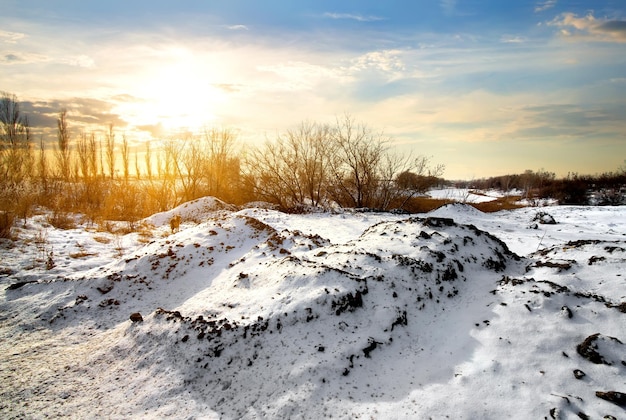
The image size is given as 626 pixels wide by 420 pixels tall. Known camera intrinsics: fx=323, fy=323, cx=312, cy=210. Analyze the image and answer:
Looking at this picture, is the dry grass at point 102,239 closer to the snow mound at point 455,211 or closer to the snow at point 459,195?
the snow mound at point 455,211

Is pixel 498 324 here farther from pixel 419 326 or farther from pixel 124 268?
pixel 124 268

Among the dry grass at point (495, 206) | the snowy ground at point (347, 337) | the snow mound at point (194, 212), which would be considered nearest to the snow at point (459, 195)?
the dry grass at point (495, 206)

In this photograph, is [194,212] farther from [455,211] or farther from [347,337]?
[347,337]

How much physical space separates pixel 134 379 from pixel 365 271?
111 inches

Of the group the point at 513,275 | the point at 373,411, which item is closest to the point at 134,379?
the point at 373,411

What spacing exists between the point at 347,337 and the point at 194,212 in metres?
14.8

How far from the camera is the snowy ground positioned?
267cm

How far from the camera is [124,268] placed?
6227 mm

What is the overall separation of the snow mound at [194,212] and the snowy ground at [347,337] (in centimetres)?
966

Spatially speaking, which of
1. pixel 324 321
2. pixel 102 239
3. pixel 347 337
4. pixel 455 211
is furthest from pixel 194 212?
pixel 347 337

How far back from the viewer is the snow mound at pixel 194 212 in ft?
50.1

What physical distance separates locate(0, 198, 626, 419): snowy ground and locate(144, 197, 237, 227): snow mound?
9.66 m

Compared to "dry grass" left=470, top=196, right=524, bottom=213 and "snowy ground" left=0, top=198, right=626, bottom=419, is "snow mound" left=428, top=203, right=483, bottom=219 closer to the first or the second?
"dry grass" left=470, top=196, right=524, bottom=213

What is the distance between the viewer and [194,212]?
54.3ft
